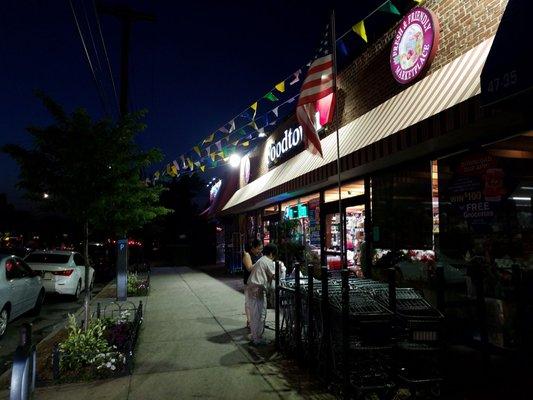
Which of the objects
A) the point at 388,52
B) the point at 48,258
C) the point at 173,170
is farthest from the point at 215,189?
the point at 388,52

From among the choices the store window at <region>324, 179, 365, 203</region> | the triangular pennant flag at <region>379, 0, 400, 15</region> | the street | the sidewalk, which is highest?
the triangular pennant flag at <region>379, 0, 400, 15</region>

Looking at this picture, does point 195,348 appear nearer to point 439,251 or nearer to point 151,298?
point 439,251

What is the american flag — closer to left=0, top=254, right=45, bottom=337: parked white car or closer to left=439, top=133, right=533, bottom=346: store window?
left=439, top=133, right=533, bottom=346: store window

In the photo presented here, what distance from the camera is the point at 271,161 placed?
14.2 metres

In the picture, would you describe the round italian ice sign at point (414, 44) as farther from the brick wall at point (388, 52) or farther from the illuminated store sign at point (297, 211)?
the illuminated store sign at point (297, 211)

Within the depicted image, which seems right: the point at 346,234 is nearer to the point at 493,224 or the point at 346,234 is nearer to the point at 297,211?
the point at 297,211

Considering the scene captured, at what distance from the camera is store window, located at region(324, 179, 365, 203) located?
383 inches

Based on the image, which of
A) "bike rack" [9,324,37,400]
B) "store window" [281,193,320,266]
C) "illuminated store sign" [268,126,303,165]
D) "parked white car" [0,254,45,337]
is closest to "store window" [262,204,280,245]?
"store window" [281,193,320,266]

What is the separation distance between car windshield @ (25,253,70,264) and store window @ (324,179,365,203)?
761cm

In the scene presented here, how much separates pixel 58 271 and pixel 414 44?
1032cm

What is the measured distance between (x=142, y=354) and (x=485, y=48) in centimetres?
613

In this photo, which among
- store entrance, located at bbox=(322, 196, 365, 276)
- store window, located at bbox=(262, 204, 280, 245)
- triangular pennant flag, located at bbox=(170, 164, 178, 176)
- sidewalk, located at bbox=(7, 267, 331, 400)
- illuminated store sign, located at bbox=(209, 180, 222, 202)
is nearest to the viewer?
sidewalk, located at bbox=(7, 267, 331, 400)

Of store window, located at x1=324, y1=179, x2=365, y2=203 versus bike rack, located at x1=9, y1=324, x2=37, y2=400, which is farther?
store window, located at x1=324, y1=179, x2=365, y2=203

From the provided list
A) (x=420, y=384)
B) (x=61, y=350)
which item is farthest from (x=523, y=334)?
(x=61, y=350)
